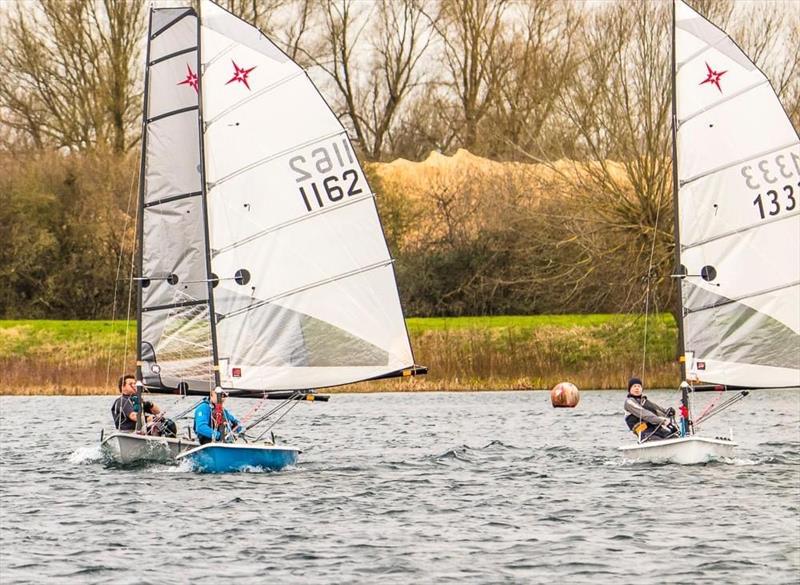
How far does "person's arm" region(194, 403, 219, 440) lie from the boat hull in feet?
0.77

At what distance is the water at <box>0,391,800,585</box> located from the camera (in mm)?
16203

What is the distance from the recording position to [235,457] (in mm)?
22969

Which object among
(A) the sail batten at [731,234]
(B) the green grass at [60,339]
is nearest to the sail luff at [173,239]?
(A) the sail batten at [731,234]

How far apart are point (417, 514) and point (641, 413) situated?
17.4 ft

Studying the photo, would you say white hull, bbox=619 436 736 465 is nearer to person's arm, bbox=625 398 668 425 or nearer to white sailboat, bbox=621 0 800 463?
person's arm, bbox=625 398 668 425

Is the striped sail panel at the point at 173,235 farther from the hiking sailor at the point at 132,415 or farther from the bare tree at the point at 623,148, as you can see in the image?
the bare tree at the point at 623,148

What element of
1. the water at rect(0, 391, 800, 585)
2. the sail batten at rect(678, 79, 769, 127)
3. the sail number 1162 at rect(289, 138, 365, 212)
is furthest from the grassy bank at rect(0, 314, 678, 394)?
the sail number 1162 at rect(289, 138, 365, 212)

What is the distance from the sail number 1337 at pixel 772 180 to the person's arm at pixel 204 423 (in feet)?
29.5

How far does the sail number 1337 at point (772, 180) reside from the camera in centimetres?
2534

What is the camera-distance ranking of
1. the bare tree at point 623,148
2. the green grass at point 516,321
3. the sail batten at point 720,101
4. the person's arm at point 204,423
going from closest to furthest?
the person's arm at point 204,423
the sail batten at point 720,101
the bare tree at point 623,148
the green grass at point 516,321

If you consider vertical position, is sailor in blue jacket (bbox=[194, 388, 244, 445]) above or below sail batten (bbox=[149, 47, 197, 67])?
below

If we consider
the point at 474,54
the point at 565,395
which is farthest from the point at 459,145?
the point at 565,395

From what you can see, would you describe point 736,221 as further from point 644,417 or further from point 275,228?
point 275,228

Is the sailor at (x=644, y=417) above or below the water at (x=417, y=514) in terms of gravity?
above
